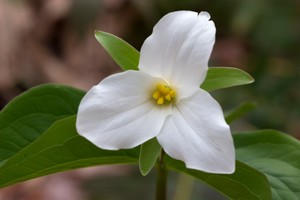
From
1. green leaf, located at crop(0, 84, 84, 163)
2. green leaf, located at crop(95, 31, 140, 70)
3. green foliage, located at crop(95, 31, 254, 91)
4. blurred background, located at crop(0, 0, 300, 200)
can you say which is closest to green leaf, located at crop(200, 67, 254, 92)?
green foliage, located at crop(95, 31, 254, 91)

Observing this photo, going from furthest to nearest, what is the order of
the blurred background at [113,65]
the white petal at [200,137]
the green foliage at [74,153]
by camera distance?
the blurred background at [113,65] < the green foliage at [74,153] < the white petal at [200,137]

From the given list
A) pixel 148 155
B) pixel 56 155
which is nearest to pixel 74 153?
pixel 56 155

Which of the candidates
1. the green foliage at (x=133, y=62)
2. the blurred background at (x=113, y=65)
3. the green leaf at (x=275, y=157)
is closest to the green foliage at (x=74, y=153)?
the green leaf at (x=275, y=157)

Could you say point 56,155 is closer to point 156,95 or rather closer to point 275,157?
point 156,95

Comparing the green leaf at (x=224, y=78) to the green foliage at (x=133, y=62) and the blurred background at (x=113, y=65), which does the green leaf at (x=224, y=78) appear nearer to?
the green foliage at (x=133, y=62)

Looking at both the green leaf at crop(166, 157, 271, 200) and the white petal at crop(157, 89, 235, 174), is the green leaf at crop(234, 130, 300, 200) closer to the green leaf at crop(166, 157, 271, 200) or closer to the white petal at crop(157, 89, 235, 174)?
the green leaf at crop(166, 157, 271, 200)

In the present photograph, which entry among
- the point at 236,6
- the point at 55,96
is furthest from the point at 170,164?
the point at 236,6

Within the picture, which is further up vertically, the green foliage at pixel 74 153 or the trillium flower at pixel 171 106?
the trillium flower at pixel 171 106
